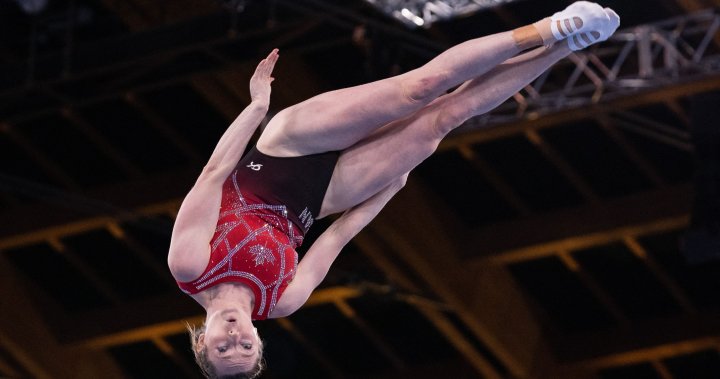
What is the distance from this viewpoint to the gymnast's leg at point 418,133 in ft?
22.5

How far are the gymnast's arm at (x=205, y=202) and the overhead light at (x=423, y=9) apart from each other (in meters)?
4.41

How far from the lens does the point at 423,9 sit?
11.1 m

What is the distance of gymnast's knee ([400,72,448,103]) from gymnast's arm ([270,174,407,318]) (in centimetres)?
63

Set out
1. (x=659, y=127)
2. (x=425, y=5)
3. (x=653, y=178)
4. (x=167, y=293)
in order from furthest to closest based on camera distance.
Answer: (x=167, y=293) < (x=653, y=178) < (x=659, y=127) < (x=425, y=5)

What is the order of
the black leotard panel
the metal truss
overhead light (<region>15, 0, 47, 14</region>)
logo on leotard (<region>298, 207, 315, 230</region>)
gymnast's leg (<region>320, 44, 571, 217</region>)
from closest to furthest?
gymnast's leg (<region>320, 44, 571, 217</region>) → the black leotard panel → logo on leotard (<region>298, 207, 315, 230</region>) → the metal truss → overhead light (<region>15, 0, 47, 14</region>)

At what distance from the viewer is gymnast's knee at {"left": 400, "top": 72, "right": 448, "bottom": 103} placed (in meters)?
6.71

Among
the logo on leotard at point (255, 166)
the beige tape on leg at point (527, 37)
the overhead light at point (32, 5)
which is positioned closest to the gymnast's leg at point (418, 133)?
the beige tape on leg at point (527, 37)

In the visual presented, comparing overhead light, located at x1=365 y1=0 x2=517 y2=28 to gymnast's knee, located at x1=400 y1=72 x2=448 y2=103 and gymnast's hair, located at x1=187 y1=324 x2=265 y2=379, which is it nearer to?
gymnast's knee, located at x1=400 y1=72 x2=448 y2=103

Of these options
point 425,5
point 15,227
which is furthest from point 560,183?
point 15,227

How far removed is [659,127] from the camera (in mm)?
12805

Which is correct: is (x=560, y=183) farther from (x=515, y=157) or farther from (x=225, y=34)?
(x=225, y=34)

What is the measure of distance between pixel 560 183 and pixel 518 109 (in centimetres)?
235

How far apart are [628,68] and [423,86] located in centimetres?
548

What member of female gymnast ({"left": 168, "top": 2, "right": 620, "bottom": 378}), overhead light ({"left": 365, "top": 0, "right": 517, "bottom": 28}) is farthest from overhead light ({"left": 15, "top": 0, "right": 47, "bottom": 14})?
female gymnast ({"left": 168, "top": 2, "right": 620, "bottom": 378})
